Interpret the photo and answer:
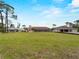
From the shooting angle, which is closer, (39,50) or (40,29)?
(39,50)

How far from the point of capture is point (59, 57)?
9047 mm

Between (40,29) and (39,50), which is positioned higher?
(40,29)

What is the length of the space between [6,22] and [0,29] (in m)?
5.11

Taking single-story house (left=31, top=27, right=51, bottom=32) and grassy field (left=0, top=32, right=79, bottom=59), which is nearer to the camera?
grassy field (left=0, top=32, right=79, bottom=59)

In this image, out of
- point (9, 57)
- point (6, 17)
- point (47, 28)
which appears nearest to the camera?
point (9, 57)

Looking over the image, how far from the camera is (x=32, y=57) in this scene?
9.16 meters

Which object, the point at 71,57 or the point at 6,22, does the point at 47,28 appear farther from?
the point at 71,57

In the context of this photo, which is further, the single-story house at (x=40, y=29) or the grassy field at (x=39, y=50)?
the single-story house at (x=40, y=29)

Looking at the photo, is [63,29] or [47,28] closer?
[63,29]

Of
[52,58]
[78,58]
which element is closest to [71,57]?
[78,58]

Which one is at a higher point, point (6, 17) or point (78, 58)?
point (6, 17)

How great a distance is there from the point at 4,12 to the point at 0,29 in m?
10.9

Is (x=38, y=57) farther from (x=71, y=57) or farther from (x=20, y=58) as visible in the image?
(x=71, y=57)

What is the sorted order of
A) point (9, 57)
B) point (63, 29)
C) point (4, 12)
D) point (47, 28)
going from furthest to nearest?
point (47, 28)
point (63, 29)
point (4, 12)
point (9, 57)
